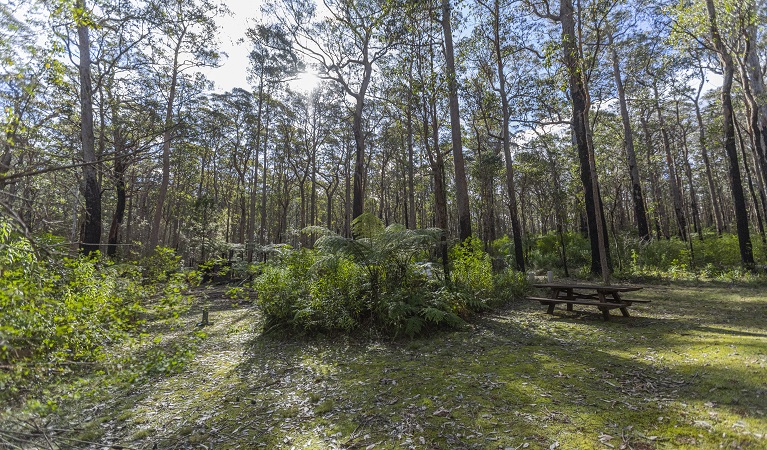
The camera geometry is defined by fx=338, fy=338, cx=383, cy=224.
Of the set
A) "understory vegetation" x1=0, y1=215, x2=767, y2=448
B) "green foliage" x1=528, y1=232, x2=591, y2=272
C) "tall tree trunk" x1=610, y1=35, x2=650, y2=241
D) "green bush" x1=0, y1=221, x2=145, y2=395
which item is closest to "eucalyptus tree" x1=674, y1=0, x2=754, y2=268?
"understory vegetation" x1=0, y1=215, x2=767, y2=448

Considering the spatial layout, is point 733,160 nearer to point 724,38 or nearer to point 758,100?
point 758,100

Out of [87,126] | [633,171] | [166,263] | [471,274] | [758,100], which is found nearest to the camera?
[166,263]

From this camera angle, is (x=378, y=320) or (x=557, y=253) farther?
(x=557, y=253)

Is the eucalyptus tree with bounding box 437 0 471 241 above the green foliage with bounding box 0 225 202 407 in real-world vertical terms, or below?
above

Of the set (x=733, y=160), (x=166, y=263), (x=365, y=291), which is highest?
(x=733, y=160)

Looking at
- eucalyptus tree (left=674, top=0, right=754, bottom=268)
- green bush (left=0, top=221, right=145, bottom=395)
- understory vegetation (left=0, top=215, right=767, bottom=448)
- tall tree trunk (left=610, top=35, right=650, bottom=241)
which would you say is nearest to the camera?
green bush (left=0, top=221, right=145, bottom=395)

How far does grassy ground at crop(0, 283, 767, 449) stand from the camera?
2859 millimetres

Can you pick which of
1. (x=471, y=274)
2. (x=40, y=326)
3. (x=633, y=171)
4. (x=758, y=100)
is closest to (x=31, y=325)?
(x=40, y=326)

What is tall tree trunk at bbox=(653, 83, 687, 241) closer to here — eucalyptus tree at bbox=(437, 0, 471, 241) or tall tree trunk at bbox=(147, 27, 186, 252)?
eucalyptus tree at bbox=(437, 0, 471, 241)

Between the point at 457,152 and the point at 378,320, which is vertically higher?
the point at 457,152

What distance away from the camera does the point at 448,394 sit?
149 inches

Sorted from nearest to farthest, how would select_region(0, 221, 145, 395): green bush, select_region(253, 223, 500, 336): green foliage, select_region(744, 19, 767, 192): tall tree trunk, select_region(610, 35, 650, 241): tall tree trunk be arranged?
select_region(0, 221, 145, 395): green bush
select_region(253, 223, 500, 336): green foliage
select_region(744, 19, 767, 192): tall tree trunk
select_region(610, 35, 650, 241): tall tree trunk

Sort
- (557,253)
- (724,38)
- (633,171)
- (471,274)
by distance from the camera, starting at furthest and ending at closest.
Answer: (633,171) < (557,253) < (724,38) < (471,274)

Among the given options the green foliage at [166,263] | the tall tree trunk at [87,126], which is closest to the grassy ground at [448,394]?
the green foliage at [166,263]
